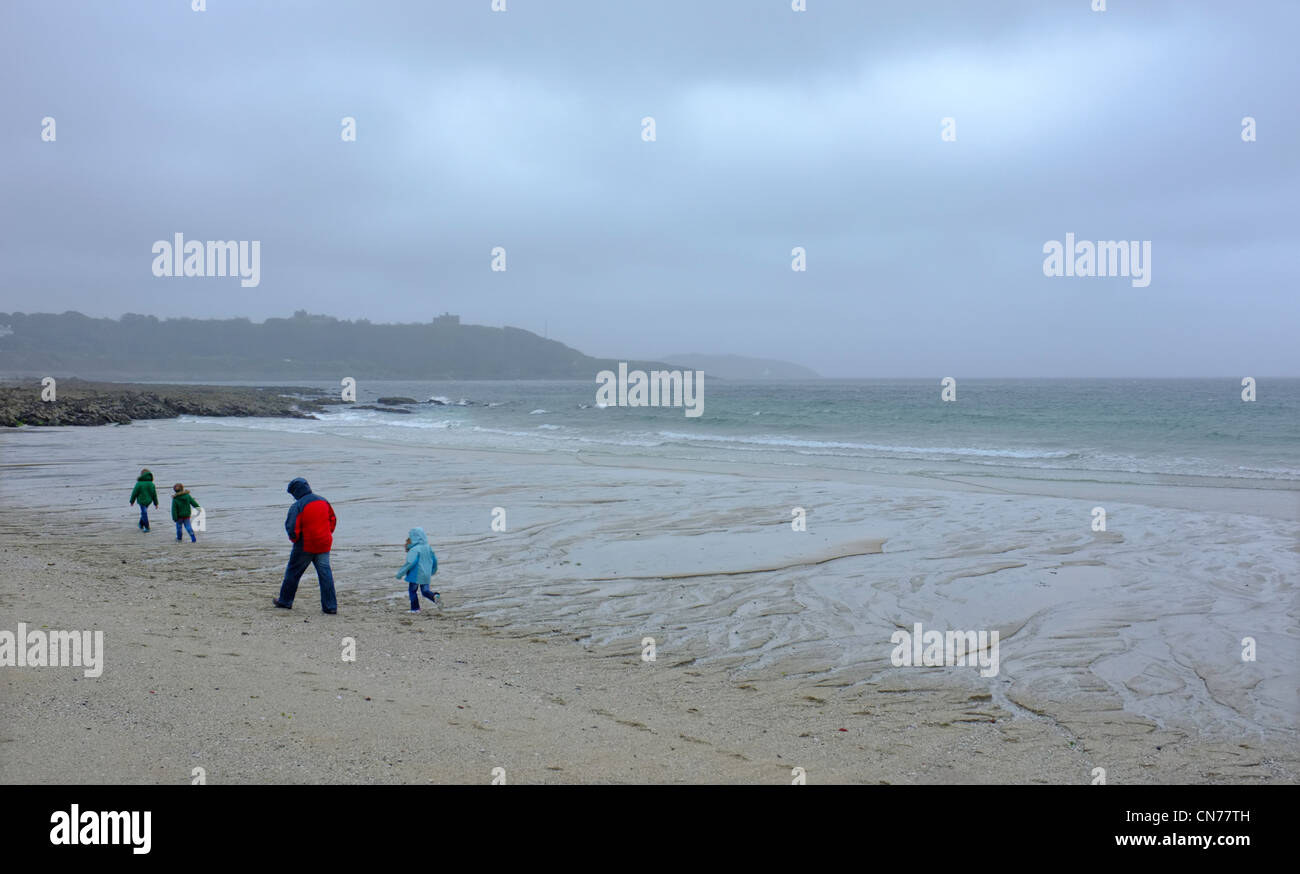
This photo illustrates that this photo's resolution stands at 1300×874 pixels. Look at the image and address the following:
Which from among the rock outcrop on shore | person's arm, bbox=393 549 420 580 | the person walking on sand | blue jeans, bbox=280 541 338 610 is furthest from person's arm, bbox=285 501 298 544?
the rock outcrop on shore

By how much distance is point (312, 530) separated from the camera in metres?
9.19

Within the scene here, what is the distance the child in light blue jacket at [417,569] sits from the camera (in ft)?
30.6

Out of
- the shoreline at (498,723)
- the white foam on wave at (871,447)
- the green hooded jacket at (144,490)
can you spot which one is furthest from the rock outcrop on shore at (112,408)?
the shoreline at (498,723)

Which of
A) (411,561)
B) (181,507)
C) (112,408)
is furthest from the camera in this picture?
(112,408)

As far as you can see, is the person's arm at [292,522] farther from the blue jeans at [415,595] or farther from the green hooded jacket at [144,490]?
the green hooded jacket at [144,490]

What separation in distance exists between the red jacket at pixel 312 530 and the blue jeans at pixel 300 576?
0.08 m

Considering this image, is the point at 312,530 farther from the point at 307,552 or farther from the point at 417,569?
the point at 417,569

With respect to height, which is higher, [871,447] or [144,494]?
[144,494]

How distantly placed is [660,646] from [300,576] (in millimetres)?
4125

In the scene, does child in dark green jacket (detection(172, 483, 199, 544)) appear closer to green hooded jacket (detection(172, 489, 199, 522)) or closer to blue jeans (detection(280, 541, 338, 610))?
green hooded jacket (detection(172, 489, 199, 522))

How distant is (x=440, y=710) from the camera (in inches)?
244

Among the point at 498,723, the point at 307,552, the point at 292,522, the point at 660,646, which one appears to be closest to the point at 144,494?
the point at 292,522

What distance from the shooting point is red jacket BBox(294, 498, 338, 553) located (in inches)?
361

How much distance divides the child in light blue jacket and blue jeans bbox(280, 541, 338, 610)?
0.74 meters
